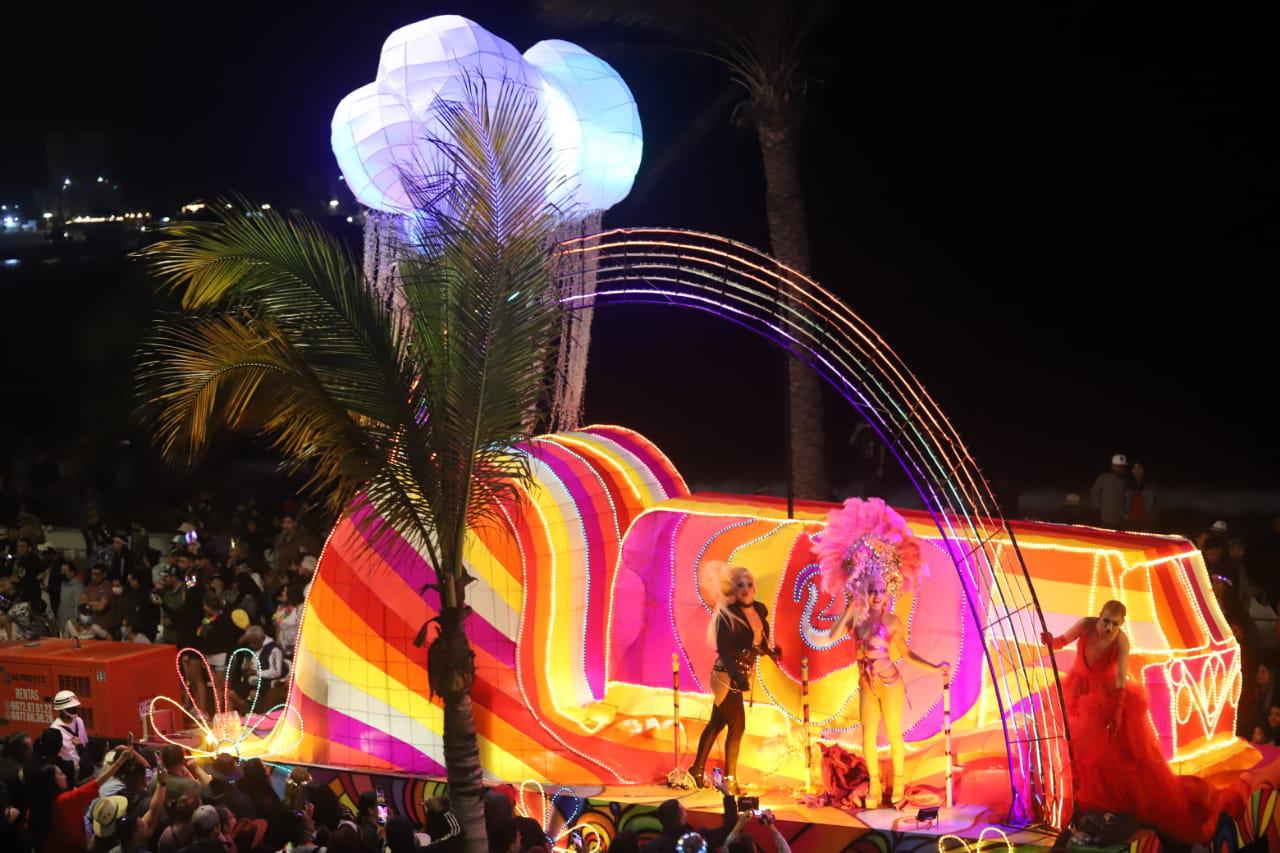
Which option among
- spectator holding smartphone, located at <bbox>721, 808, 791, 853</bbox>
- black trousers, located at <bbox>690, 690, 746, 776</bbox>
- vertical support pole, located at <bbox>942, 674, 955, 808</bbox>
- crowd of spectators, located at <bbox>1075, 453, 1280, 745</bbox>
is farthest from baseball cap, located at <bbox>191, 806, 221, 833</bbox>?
crowd of spectators, located at <bbox>1075, 453, 1280, 745</bbox>

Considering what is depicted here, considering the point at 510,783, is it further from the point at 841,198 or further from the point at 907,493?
the point at 841,198

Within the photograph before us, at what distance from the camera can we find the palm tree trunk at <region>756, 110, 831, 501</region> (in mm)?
13945

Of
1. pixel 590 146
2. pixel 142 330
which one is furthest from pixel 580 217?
pixel 142 330

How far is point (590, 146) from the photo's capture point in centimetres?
1111

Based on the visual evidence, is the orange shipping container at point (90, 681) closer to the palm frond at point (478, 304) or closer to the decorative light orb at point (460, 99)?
the decorative light orb at point (460, 99)

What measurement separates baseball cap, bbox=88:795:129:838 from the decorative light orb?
4.53 meters

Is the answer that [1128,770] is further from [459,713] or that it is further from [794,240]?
[794,240]

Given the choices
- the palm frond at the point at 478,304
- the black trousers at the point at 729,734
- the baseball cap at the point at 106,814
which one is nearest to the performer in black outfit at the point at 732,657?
the black trousers at the point at 729,734

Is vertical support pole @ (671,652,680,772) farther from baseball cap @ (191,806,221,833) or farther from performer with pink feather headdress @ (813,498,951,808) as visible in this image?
baseball cap @ (191,806,221,833)

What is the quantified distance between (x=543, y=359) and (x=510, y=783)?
3.02m

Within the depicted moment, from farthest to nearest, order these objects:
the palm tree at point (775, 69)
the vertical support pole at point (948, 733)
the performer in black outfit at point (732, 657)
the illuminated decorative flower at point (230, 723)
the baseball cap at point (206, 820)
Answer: the palm tree at point (775, 69) → the illuminated decorative flower at point (230, 723) → the performer in black outfit at point (732, 657) → the vertical support pole at point (948, 733) → the baseball cap at point (206, 820)

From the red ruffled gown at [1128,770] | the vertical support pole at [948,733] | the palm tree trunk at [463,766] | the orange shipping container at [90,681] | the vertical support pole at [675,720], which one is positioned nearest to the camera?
the palm tree trunk at [463,766]

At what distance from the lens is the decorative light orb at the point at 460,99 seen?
34.6 feet

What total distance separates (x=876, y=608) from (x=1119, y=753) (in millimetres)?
1621
